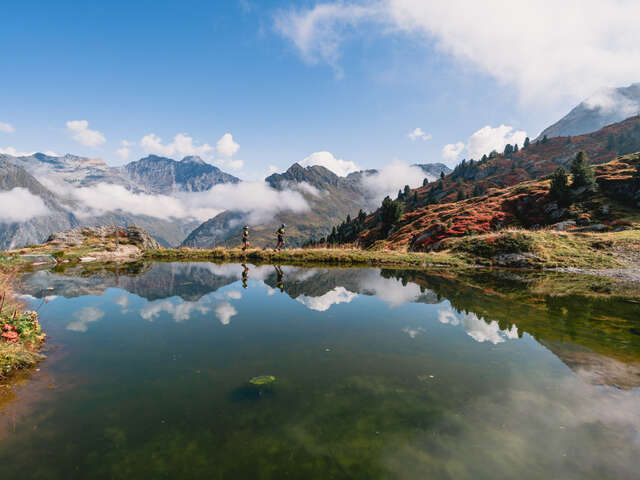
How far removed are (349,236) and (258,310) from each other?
287ft

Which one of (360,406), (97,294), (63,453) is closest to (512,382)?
(360,406)

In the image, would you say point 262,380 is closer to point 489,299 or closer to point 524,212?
point 489,299

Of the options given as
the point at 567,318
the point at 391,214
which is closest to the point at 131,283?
the point at 567,318

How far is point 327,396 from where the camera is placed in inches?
273

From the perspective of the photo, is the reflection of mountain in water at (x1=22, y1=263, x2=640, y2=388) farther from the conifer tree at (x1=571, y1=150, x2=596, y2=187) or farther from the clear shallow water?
the conifer tree at (x1=571, y1=150, x2=596, y2=187)

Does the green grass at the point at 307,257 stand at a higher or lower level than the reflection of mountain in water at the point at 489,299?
higher

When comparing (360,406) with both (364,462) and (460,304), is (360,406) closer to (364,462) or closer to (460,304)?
(364,462)

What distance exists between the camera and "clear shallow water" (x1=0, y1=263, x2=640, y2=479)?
494 centimetres

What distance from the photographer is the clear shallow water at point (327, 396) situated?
4938 millimetres

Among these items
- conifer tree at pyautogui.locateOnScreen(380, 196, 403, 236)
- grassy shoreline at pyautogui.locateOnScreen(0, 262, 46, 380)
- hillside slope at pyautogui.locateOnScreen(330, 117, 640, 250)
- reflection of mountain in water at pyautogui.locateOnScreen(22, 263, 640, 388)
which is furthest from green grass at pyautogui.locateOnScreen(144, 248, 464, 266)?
conifer tree at pyautogui.locateOnScreen(380, 196, 403, 236)

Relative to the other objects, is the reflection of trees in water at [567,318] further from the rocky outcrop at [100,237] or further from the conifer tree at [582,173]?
the rocky outcrop at [100,237]

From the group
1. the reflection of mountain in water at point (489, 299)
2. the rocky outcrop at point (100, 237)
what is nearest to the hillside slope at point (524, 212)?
the reflection of mountain in water at point (489, 299)

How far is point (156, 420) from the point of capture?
5914 millimetres

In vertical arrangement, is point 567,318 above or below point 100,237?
below
